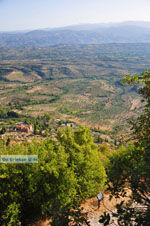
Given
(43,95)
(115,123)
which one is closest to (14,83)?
(43,95)

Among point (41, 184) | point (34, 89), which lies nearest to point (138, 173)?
point (41, 184)

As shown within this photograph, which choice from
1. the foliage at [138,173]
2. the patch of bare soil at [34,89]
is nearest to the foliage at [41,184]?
the foliage at [138,173]

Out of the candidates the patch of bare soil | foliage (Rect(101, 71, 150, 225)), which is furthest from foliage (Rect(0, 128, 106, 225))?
the patch of bare soil

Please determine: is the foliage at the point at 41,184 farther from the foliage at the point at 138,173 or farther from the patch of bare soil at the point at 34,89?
the patch of bare soil at the point at 34,89

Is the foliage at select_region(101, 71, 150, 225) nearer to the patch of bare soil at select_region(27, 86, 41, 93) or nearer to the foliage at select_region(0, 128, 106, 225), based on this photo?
the foliage at select_region(0, 128, 106, 225)

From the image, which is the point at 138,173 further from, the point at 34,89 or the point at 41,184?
the point at 34,89

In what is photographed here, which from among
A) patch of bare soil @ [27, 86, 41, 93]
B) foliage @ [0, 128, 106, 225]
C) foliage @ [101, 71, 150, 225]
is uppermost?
foliage @ [101, 71, 150, 225]

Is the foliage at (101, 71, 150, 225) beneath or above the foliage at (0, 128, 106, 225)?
above

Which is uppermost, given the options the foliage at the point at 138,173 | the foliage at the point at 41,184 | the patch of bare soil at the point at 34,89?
the foliage at the point at 138,173

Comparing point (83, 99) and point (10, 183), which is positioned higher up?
point (10, 183)

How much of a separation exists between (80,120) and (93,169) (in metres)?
86.2

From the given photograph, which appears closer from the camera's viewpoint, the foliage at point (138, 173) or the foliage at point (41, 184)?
the foliage at point (138, 173)

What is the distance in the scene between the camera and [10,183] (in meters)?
14.0

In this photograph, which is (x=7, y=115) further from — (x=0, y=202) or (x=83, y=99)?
(x=0, y=202)
